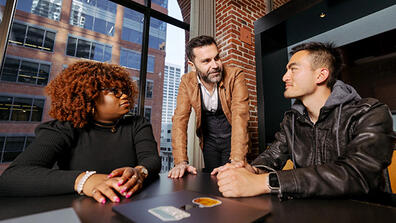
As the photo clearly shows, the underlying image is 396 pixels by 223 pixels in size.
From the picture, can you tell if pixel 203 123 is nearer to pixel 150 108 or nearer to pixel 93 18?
pixel 150 108

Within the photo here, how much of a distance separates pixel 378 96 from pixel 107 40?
409 centimetres

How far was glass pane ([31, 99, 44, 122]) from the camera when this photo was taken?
9.34 feet

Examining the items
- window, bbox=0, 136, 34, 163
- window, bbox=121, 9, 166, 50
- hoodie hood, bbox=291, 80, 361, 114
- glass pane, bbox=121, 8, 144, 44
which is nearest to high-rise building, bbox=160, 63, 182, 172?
window, bbox=121, 9, 166, 50

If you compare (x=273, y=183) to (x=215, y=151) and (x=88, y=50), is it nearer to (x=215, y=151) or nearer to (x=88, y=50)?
(x=215, y=151)

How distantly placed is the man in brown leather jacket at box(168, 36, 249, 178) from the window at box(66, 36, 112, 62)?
214 centimetres

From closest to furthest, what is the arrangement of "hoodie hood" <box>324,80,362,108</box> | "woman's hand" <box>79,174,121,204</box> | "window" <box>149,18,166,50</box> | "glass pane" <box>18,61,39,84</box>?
1. "woman's hand" <box>79,174,121,204</box>
2. "hoodie hood" <box>324,80,362,108</box>
3. "glass pane" <box>18,61,39,84</box>
4. "window" <box>149,18,166,50</box>

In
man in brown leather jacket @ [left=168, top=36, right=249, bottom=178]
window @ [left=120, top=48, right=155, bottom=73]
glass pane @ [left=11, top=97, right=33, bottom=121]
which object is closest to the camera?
man in brown leather jacket @ [left=168, top=36, right=249, bottom=178]

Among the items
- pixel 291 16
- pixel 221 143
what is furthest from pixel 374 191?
pixel 291 16

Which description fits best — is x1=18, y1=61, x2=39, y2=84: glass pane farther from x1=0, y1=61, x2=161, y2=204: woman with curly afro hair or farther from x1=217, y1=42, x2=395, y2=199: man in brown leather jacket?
x1=217, y1=42, x2=395, y2=199: man in brown leather jacket

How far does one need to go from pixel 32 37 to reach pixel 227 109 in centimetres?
301

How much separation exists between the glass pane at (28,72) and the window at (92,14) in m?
0.94

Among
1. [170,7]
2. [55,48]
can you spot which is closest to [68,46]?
[55,48]

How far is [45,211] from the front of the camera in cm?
44

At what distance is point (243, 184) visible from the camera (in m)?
0.58
